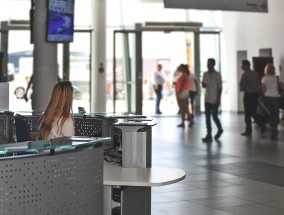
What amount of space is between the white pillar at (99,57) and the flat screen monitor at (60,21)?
10106 millimetres

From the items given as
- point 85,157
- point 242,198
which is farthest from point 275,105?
point 85,157

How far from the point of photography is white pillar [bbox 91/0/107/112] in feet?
69.4

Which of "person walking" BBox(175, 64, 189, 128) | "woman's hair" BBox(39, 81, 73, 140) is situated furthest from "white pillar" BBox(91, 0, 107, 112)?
"woman's hair" BBox(39, 81, 73, 140)

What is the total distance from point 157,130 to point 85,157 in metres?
12.2

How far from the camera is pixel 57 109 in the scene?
5.32 metres

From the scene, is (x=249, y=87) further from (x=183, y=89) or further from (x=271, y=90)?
(x=183, y=89)

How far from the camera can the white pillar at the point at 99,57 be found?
21.1 metres

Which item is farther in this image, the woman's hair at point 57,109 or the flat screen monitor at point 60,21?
the flat screen monitor at point 60,21

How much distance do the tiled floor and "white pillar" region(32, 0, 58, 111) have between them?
2.42m

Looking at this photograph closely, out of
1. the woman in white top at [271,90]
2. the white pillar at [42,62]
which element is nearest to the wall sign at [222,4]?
the woman in white top at [271,90]

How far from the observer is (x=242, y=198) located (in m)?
7.21

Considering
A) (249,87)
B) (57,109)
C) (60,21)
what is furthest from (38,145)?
(249,87)

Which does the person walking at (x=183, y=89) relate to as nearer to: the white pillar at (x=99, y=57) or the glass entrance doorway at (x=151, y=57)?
the white pillar at (x=99, y=57)

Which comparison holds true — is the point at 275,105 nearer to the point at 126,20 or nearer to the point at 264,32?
the point at 264,32
